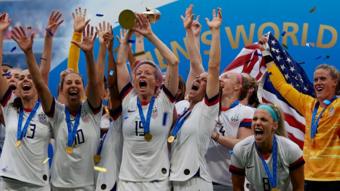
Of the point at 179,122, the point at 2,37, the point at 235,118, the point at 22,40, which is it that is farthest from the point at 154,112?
the point at 2,37

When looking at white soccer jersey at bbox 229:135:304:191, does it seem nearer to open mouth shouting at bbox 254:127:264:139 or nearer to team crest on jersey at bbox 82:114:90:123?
open mouth shouting at bbox 254:127:264:139

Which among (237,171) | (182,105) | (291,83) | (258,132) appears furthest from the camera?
(291,83)

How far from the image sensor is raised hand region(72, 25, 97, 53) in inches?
307

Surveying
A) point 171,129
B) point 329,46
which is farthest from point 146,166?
point 329,46

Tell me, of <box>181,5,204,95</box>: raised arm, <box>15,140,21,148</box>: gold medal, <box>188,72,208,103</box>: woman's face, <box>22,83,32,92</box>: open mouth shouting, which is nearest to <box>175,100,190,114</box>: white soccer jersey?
<box>181,5,204,95</box>: raised arm

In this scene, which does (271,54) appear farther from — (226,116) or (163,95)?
(163,95)

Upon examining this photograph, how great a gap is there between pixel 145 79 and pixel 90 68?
405mm

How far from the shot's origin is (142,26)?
7895 millimetres

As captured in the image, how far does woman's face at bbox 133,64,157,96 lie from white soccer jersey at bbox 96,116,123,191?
0.32 m

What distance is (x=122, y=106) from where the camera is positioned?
790 cm

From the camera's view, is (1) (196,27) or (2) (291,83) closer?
(1) (196,27)

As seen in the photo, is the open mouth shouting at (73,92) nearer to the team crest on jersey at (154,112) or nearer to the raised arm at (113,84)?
the raised arm at (113,84)

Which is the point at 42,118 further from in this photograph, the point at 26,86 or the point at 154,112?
the point at 154,112

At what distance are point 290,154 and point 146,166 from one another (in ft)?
3.41
